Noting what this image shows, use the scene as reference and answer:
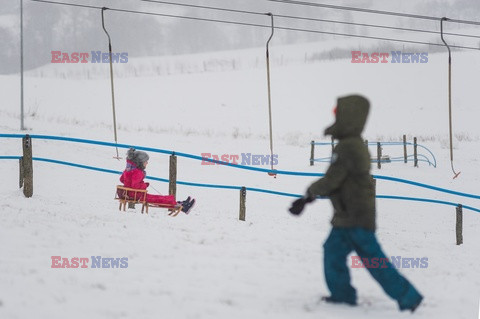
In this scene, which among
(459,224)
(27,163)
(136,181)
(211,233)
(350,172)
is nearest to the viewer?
(350,172)

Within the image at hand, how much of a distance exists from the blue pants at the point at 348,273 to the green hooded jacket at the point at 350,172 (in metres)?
0.10

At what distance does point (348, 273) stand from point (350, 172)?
2.78 feet

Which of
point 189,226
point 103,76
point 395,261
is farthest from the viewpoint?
point 103,76

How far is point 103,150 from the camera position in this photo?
75.0 ft

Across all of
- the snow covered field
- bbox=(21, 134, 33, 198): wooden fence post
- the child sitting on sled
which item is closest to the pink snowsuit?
the child sitting on sled

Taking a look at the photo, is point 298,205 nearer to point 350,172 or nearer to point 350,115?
point 350,172

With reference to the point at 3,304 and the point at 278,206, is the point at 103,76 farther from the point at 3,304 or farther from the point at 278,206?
the point at 3,304

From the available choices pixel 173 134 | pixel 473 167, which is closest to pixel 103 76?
pixel 173 134

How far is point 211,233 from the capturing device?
27.1ft

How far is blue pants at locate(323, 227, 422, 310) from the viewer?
15.1 ft

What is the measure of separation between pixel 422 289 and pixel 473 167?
2168 centimetres

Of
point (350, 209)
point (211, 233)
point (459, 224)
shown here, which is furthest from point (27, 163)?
point (459, 224)

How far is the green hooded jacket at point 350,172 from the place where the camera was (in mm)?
4602

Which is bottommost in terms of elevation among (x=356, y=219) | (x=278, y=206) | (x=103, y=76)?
(x=278, y=206)
